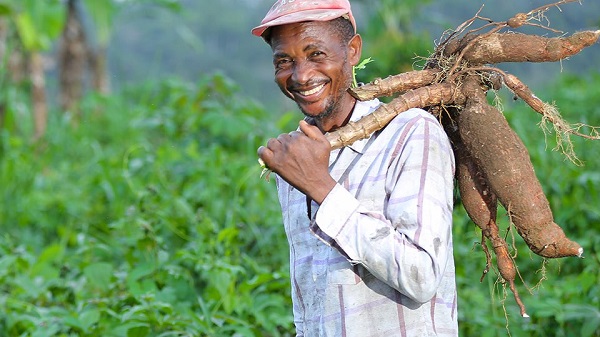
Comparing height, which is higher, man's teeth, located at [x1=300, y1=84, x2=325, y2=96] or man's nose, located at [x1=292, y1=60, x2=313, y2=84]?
man's nose, located at [x1=292, y1=60, x2=313, y2=84]

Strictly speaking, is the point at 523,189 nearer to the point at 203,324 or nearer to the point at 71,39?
the point at 203,324

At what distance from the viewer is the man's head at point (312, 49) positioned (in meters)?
1.96

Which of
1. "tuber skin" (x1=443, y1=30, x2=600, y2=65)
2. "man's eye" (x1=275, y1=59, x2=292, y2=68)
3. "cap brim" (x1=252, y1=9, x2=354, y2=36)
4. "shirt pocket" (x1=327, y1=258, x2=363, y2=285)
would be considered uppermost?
"cap brim" (x1=252, y1=9, x2=354, y2=36)

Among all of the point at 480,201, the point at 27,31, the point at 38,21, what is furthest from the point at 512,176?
the point at 27,31

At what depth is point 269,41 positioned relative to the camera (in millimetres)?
2086

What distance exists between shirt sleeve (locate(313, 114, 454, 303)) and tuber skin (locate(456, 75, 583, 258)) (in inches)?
9.6

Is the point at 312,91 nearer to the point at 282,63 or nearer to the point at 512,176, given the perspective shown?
the point at 282,63

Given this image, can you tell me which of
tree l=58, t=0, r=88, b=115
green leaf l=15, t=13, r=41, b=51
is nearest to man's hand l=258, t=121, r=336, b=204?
green leaf l=15, t=13, r=41, b=51

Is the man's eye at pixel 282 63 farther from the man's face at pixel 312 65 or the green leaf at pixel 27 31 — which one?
the green leaf at pixel 27 31

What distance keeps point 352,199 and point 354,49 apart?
0.51 metres

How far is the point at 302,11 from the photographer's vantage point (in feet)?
6.38

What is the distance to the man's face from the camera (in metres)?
1.97

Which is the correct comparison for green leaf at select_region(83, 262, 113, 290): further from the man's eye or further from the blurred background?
the man's eye

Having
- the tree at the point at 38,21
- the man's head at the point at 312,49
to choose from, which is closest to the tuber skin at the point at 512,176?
the man's head at the point at 312,49
